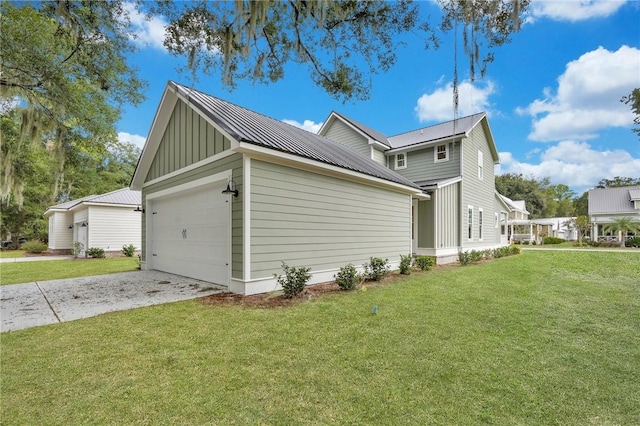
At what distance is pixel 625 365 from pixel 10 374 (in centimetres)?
624

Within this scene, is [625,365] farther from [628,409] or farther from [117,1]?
[117,1]

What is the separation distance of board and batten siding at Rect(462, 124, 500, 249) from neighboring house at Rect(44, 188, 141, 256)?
17.1m

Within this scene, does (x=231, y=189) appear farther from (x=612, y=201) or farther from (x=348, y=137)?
(x=612, y=201)

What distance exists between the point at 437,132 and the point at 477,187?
3555 mm

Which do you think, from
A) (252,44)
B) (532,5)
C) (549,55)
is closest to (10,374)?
(252,44)

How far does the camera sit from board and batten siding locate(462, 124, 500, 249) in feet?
45.9

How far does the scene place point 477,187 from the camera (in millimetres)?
15273

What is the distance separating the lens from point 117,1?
5551mm

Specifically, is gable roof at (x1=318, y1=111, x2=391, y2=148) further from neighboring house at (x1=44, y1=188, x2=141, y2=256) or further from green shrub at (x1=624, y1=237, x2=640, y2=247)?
green shrub at (x1=624, y1=237, x2=640, y2=247)

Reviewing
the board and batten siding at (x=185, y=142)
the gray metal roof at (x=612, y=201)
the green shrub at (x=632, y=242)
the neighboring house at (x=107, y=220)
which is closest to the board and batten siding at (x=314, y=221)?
the board and batten siding at (x=185, y=142)

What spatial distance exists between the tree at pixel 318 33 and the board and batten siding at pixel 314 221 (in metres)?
2.03

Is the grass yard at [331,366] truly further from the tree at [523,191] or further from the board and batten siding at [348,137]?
the tree at [523,191]

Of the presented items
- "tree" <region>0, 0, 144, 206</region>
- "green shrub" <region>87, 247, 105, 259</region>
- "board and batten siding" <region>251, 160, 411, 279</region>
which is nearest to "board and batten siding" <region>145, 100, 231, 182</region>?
"tree" <region>0, 0, 144, 206</region>

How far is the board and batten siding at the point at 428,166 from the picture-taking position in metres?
13.7
